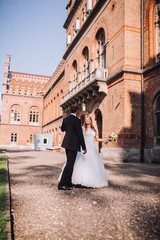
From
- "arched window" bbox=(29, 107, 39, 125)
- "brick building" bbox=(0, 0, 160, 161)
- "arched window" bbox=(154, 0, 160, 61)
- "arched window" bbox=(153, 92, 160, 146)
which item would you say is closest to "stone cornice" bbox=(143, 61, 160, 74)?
"brick building" bbox=(0, 0, 160, 161)

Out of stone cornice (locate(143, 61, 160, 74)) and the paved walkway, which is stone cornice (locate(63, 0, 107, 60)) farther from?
the paved walkway

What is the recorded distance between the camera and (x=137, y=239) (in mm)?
2332

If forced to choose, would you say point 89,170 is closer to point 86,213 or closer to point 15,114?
point 86,213

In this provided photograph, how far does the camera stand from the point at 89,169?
478cm

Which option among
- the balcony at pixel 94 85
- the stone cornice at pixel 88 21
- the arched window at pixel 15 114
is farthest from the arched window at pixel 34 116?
the balcony at pixel 94 85

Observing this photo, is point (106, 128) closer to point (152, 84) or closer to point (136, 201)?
point (152, 84)

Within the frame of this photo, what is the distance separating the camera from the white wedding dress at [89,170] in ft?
15.4

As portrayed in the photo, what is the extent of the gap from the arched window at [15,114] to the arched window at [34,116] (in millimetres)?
2525

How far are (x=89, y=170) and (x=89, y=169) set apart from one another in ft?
0.08

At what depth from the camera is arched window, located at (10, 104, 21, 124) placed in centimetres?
4256

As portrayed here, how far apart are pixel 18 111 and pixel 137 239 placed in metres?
43.3

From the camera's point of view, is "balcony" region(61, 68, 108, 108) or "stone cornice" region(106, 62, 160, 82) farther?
"balcony" region(61, 68, 108, 108)

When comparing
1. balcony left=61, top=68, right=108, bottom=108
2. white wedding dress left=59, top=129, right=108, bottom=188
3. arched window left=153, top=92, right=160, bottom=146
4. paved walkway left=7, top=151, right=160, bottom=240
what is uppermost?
balcony left=61, top=68, right=108, bottom=108

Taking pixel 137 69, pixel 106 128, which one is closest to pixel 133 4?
pixel 137 69
